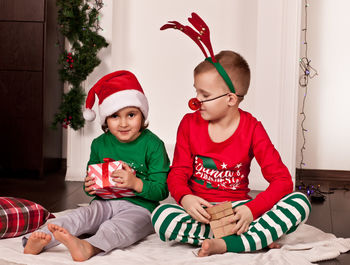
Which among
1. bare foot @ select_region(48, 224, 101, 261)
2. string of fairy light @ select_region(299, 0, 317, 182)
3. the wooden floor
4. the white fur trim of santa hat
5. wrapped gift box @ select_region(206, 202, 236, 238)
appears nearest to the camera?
bare foot @ select_region(48, 224, 101, 261)

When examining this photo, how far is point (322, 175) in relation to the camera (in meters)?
3.16

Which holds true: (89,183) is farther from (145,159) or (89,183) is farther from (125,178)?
(145,159)

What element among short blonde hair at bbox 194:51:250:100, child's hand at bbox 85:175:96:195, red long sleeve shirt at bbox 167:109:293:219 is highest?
short blonde hair at bbox 194:51:250:100

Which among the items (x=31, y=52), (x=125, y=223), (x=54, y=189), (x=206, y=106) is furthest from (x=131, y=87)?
(x=31, y=52)

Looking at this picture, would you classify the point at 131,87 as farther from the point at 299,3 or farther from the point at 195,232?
the point at 299,3

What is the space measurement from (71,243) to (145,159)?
0.49 metres

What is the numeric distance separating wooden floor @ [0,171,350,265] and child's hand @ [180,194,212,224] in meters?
0.63

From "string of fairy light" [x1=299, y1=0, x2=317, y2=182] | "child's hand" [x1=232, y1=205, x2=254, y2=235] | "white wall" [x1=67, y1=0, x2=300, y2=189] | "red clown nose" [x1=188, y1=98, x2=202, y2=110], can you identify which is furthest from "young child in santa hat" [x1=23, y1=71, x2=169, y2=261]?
"string of fairy light" [x1=299, y1=0, x2=317, y2=182]

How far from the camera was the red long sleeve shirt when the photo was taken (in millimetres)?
1761

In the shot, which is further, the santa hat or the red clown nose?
the santa hat

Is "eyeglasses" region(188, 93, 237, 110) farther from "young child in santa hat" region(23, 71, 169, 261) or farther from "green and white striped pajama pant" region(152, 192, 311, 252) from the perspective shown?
"green and white striped pajama pant" region(152, 192, 311, 252)

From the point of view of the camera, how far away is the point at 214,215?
1624 millimetres

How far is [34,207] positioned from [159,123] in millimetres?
1434

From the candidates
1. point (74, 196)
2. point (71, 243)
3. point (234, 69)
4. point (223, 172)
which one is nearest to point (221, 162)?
point (223, 172)
